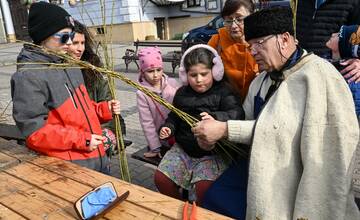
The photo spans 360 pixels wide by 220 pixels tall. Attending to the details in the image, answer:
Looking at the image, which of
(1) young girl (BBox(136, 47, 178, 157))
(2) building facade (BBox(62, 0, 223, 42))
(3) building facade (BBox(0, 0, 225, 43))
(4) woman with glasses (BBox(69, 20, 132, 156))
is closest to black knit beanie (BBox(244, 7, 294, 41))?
(1) young girl (BBox(136, 47, 178, 157))

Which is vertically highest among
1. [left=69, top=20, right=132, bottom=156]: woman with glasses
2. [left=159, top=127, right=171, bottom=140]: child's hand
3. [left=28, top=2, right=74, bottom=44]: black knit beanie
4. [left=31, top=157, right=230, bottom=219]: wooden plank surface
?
[left=28, top=2, right=74, bottom=44]: black knit beanie

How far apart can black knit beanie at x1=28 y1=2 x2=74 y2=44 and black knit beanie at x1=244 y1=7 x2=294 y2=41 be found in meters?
1.09

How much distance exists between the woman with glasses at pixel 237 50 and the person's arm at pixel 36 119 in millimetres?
1056

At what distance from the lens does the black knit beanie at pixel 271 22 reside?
1666 millimetres

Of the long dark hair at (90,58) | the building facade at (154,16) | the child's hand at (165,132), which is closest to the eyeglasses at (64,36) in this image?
the long dark hair at (90,58)

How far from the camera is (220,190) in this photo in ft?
6.59

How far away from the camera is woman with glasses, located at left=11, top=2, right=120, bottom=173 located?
74.2 inches

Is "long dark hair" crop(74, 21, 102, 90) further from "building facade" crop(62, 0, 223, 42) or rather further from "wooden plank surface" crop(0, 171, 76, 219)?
"building facade" crop(62, 0, 223, 42)

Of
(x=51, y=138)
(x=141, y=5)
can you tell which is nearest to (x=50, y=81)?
(x=51, y=138)

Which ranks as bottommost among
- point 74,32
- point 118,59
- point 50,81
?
point 118,59

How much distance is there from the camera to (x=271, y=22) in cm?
167

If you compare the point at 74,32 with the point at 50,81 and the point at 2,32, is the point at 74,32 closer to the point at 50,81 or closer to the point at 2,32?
the point at 50,81

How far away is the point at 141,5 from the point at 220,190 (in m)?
15.8

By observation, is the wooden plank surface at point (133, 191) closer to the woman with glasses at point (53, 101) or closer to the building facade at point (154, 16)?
the woman with glasses at point (53, 101)
